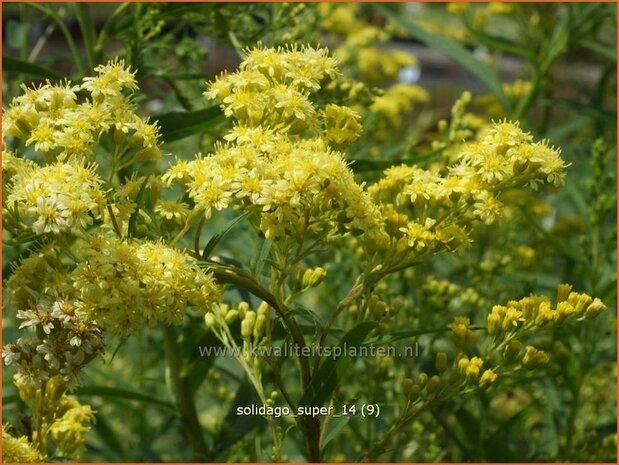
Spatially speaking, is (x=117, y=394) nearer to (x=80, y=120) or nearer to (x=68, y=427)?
(x=68, y=427)

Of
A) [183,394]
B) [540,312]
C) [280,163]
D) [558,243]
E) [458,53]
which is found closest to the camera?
[280,163]

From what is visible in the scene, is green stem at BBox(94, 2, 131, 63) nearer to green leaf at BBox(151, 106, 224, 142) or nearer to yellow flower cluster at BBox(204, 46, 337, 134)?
green leaf at BBox(151, 106, 224, 142)

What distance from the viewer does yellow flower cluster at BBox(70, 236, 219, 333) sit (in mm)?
1618

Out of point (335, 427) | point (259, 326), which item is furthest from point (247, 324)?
point (335, 427)

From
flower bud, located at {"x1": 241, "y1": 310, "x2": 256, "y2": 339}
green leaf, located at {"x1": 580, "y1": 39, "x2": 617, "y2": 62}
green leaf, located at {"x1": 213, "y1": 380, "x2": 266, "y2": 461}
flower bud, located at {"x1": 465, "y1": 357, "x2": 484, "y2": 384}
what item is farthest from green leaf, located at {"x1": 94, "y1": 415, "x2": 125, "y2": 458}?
green leaf, located at {"x1": 580, "y1": 39, "x2": 617, "y2": 62}

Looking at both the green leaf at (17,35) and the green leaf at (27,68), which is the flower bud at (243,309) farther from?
the green leaf at (17,35)

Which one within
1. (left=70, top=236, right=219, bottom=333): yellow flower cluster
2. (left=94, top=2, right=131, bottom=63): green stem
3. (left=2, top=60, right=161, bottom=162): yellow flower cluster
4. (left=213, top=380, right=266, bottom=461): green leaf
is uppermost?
(left=94, top=2, right=131, bottom=63): green stem

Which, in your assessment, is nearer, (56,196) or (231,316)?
(56,196)

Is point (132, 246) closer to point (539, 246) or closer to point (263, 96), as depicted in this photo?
point (263, 96)

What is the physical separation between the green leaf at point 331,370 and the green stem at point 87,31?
44.3 inches

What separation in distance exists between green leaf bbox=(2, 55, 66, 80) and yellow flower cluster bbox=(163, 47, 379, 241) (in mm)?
614

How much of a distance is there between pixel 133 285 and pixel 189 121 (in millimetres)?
699

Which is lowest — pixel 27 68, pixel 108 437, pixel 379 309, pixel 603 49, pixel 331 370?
pixel 108 437

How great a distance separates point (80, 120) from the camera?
1.79 meters
